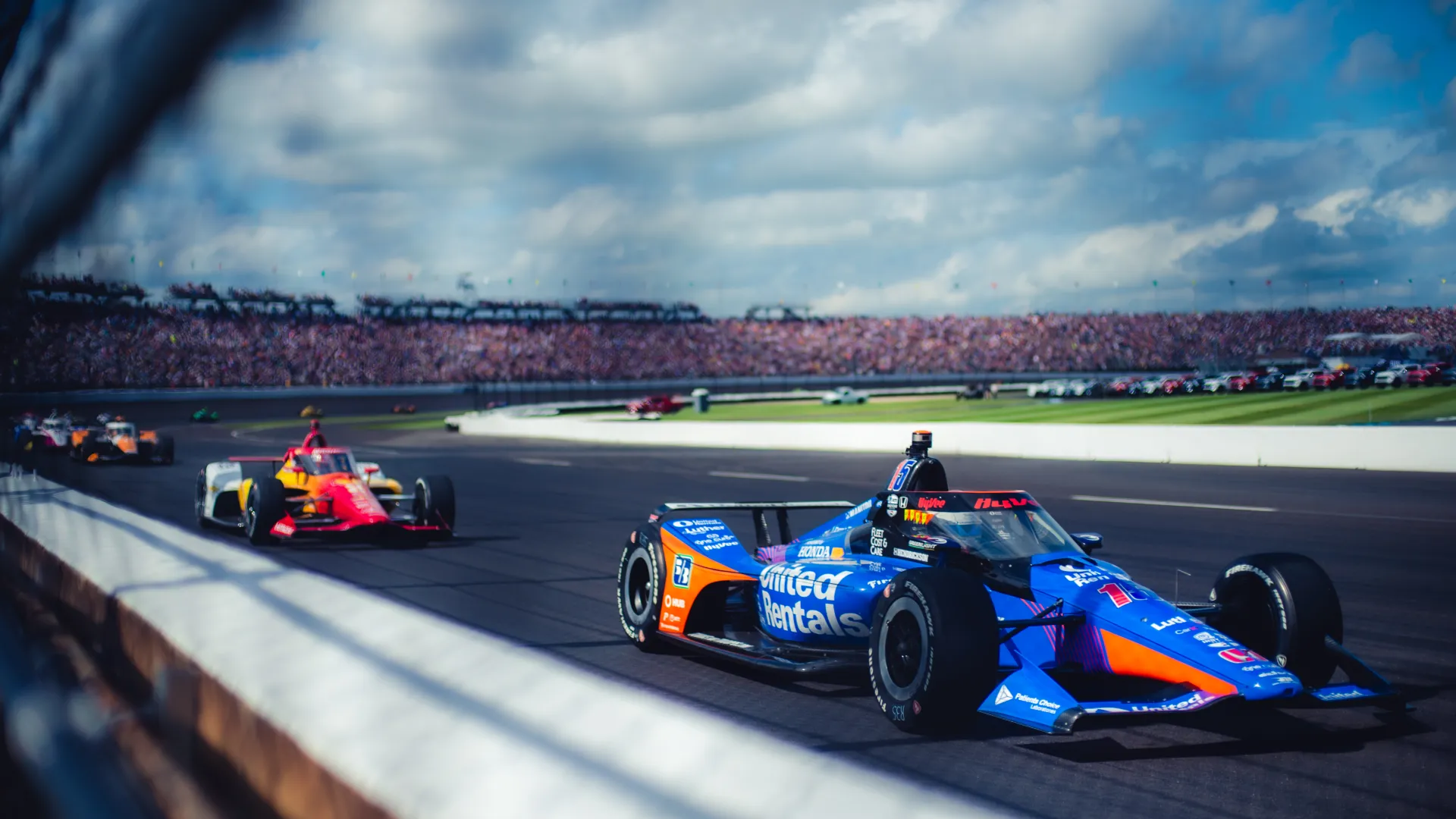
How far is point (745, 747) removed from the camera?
1.73 meters

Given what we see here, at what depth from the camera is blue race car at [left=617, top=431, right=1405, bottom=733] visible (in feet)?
16.2

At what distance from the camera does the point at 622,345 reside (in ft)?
224

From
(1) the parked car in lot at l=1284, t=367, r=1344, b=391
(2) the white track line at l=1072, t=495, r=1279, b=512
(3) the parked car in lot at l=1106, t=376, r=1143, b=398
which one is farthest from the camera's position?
(3) the parked car in lot at l=1106, t=376, r=1143, b=398

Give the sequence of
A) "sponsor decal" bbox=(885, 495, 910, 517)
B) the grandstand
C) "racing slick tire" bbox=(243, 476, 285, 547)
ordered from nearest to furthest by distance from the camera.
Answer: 1. the grandstand
2. "sponsor decal" bbox=(885, 495, 910, 517)
3. "racing slick tire" bbox=(243, 476, 285, 547)

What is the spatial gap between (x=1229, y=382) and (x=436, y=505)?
120ft

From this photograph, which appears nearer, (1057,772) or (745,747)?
(745,747)

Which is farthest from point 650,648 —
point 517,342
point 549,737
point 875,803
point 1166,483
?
point 517,342

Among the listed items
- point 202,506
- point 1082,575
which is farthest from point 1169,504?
point 202,506

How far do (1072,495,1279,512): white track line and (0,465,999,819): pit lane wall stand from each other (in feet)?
39.5

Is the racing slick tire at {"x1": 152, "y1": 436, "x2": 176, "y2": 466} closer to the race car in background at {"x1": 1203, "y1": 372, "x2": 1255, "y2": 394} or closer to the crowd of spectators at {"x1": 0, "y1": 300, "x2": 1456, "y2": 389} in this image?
the crowd of spectators at {"x1": 0, "y1": 300, "x2": 1456, "y2": 389}

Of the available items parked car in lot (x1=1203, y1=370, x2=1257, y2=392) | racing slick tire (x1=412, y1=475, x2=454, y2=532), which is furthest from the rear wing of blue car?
parked car in lot (x1=1203, y1=370, x2=1257, y2=392)

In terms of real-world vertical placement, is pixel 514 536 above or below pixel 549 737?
below

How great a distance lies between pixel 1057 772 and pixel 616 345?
64.3 meters

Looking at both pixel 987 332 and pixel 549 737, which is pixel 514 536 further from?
pixel 987 332
